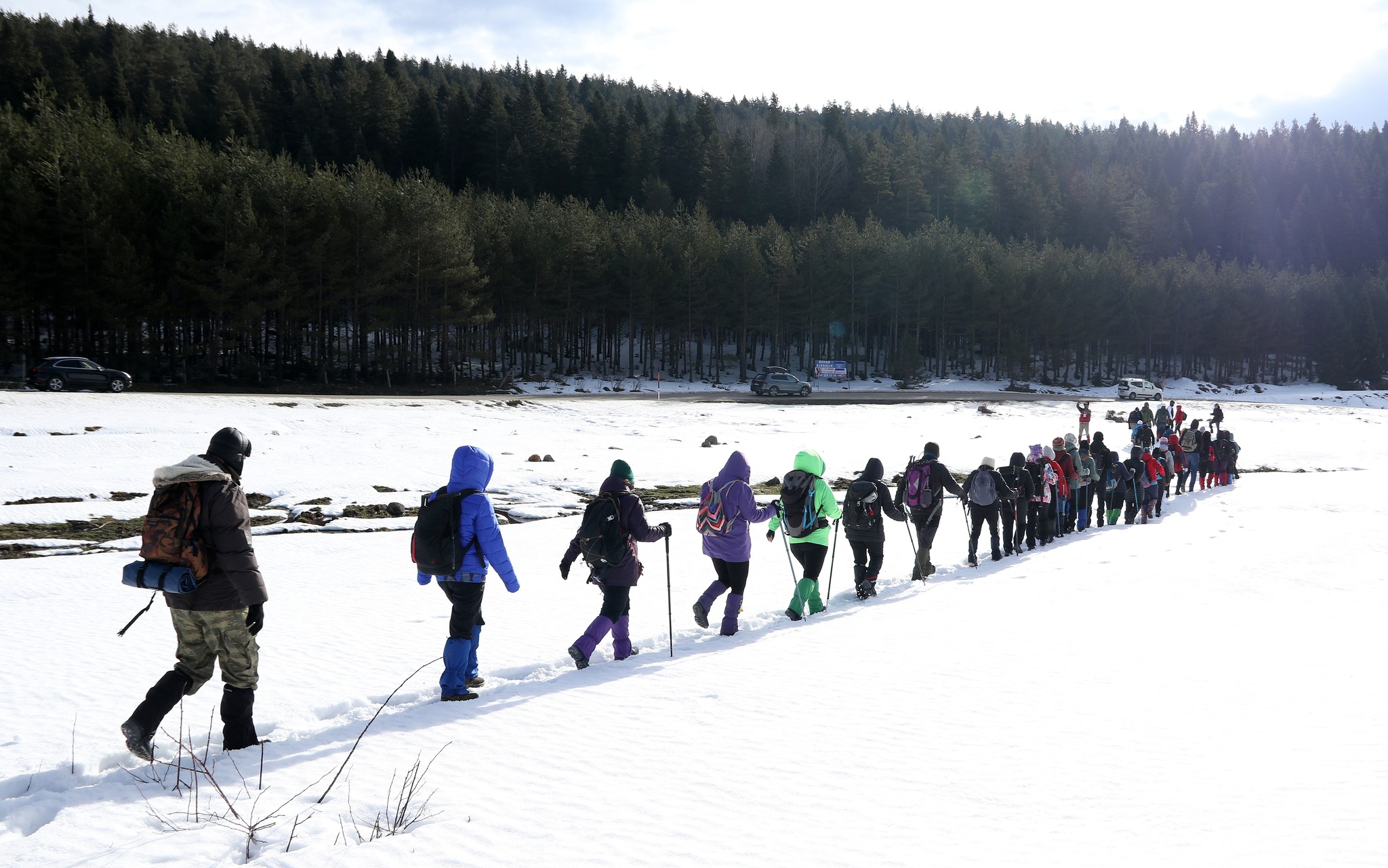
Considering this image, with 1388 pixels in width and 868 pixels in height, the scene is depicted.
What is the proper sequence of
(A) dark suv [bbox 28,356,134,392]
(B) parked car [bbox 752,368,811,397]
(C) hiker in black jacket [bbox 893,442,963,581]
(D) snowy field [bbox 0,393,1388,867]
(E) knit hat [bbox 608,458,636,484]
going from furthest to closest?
(B) parked car [bbox 752,368,811,397] → (A) dark suv [bbox 28,356,134,392] → (C) hiker in black jacket [bbox 893,442,963,581] → (E) knit hat [bbox 608,458,636,484] → (D) snowy field [bbox 0,393,1388,867]

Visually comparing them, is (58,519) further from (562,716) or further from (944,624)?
(944,624)

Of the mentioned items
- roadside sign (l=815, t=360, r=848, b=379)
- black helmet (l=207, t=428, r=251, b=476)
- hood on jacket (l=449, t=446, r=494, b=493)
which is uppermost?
roadside sign (l=815, t=360, r=848, b=379)

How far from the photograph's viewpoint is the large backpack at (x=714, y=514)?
26.5ft

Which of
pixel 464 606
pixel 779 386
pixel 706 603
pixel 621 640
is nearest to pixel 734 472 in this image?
pixel 706 603

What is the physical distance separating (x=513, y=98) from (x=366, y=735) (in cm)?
9527

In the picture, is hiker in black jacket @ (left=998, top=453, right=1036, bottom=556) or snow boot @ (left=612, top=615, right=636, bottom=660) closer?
snow boot @ (left=612, top=615, right=636, bottom=660)

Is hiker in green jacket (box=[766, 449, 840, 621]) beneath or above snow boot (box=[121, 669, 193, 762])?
above

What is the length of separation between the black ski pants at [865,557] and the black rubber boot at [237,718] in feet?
23.2

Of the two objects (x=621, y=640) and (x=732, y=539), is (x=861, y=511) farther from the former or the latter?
(x=621, y=640)

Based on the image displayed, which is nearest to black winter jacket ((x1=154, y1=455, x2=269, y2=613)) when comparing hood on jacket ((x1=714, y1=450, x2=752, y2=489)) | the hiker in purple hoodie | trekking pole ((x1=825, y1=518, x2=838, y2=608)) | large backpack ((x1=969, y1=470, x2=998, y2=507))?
the hiker in purple hoodie

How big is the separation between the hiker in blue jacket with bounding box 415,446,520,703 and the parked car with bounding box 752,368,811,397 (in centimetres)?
4072

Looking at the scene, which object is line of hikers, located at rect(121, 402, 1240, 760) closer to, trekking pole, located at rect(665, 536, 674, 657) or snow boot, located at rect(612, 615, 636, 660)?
snow boot, located at rect(612, 615, 636, 660)

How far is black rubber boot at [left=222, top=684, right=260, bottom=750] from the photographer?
5.28 meters

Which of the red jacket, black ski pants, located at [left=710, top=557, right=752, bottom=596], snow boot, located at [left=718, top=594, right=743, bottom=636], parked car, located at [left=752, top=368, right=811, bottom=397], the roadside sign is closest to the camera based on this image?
black ski pants, located at [left=710, top=557, right=752, bottom=596]
